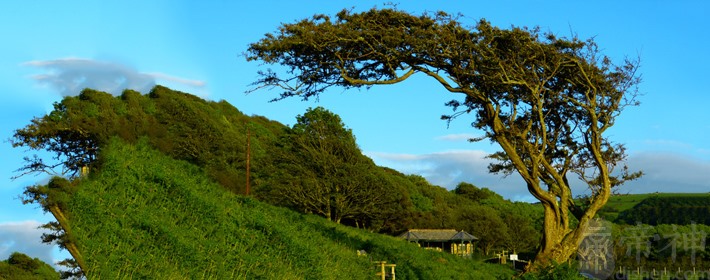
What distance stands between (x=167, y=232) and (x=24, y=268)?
15.6 m

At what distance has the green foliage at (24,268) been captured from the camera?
2444 cm

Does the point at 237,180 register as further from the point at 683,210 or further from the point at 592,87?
the point at 683,210

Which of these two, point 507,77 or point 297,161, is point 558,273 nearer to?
point 507,77

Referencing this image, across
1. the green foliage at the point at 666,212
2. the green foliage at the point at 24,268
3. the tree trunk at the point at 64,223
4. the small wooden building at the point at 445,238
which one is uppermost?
the green foliage at the point at 666,212

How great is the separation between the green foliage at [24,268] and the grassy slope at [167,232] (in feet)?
22.7

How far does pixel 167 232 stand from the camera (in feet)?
44.4

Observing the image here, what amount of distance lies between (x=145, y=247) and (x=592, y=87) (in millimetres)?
16874

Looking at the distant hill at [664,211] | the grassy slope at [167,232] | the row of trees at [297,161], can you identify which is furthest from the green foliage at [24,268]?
the distant hill at [664,211]

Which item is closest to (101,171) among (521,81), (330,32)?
(330,32)

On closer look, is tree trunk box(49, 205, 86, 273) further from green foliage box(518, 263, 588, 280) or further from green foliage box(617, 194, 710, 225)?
green foliage box(617, 194, 710, 225)

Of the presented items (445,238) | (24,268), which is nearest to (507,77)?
(24,268)

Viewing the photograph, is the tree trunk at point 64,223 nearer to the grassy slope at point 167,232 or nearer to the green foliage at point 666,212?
the grassy slope at point 167,232

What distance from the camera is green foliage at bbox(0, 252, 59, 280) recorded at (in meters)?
24.4

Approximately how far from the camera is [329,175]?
7362cm
